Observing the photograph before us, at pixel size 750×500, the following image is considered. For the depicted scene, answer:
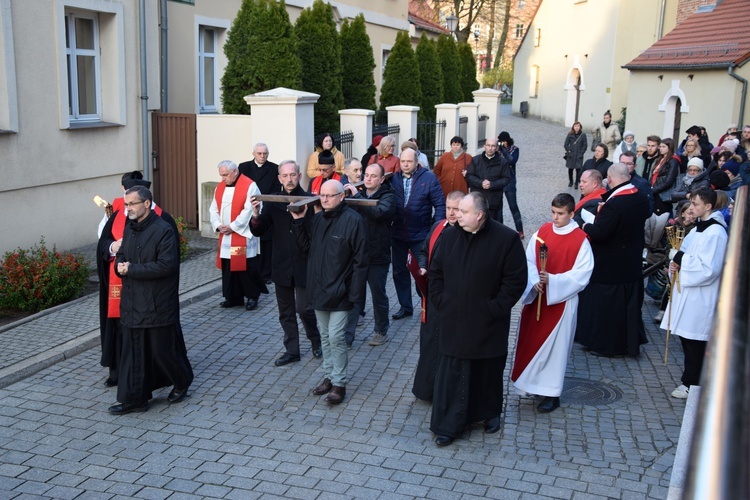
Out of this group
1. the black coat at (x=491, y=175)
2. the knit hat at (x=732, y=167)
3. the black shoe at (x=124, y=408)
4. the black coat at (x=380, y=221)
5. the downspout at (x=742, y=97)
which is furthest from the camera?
the downspout at (x=742, y=97)

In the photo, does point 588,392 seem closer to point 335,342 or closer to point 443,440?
point 443,440

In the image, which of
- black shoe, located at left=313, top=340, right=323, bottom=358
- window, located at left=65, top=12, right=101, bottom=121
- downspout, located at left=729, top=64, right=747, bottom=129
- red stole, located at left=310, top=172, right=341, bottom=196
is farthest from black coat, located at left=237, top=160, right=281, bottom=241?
downspout, located at left=729, top=64, right=747, bottom=129

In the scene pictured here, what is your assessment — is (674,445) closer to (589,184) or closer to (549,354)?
(549,354)

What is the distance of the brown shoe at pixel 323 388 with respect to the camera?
7.02 m

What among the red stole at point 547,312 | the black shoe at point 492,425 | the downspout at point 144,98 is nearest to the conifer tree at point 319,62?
the downspout at point 144,98

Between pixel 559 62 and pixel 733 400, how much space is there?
1659 inches

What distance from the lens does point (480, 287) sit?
582 cm

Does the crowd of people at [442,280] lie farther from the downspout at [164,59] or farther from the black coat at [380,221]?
the downspout at [164,59]

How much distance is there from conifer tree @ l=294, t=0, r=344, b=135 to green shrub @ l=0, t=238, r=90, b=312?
24.9ft

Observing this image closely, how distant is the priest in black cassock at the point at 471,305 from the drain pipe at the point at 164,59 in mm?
9733

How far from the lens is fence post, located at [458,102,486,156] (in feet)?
77.8

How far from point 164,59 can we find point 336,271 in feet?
29.5

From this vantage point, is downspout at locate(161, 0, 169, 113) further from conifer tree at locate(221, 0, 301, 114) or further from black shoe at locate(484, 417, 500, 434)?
black shoe at locate(484, 417, 500, 434)

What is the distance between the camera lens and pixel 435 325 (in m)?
6.58
